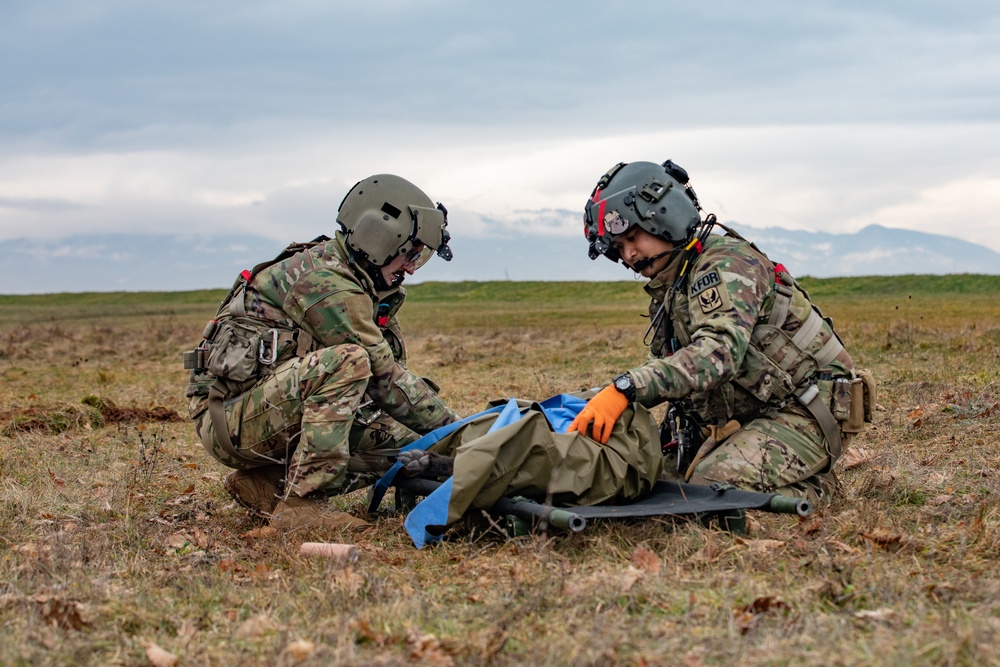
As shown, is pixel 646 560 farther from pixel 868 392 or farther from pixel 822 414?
pixel 868 392

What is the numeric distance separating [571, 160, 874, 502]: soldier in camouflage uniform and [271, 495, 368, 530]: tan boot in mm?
1944

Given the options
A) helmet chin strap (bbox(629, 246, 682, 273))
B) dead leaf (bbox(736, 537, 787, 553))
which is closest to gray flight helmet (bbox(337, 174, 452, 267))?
helmet chin strap (bbox(629, 246, 682, 273))

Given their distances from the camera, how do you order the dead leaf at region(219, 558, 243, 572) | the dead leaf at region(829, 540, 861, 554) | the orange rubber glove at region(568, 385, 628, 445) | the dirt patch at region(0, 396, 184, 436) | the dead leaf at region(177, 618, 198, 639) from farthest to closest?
the dirt patch at region(0, 396, 184, 436)
the orange rubber glove at region(568, 385, 628, 445)
the dead leaf at region(219, 558, 243, 572)
the dead leaf at region(829, 540, 861, 554)
the dead leaf at region(177, 618, 198, 639)

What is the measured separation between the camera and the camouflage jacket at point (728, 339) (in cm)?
521

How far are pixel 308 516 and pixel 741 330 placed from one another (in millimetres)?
2686

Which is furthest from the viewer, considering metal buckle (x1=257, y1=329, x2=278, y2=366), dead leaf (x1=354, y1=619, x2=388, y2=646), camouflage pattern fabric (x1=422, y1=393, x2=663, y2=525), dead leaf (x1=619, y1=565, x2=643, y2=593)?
metal buckle (x1=257, y1=329, x2=278, y2=366)

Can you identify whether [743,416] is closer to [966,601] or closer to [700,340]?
[700,340]

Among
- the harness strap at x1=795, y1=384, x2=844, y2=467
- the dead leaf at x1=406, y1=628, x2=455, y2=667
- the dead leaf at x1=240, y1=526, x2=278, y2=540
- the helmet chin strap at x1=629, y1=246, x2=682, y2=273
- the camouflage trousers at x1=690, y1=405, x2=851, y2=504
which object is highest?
the helmet chin strap at x1=629, y1=246, x2=682, y2=273

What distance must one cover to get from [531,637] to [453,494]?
4.66 ft

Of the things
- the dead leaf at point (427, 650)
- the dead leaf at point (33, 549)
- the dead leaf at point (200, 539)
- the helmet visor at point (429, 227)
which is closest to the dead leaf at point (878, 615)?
the dead leaf at point (427, 650)

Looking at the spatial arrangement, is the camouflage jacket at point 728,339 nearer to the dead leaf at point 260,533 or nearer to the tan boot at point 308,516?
the tan boot at point 308,516

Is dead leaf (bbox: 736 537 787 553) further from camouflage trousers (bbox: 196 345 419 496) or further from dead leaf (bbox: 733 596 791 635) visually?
camouflage trousers (bbox: 196 345 419 496)

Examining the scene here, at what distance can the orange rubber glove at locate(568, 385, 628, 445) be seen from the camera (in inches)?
201

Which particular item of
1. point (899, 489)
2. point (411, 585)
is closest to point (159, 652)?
point (411, 585)
